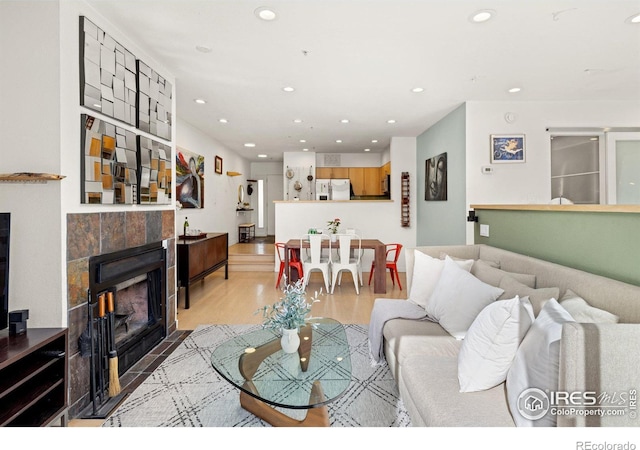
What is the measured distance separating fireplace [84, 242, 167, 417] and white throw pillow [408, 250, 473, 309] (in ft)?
7.64

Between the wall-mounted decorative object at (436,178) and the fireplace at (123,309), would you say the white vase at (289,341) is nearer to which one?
the fireplace at (123,309)

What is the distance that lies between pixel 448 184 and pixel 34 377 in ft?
16.3

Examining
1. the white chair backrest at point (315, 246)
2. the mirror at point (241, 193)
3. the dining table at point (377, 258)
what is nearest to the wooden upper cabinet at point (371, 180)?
the mirror at point (241, 193)

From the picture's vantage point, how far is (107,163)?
7.58 feet

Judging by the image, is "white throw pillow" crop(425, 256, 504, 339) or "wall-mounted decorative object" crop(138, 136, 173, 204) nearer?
"white throw pillow" crop(425, 256, 504, 339)

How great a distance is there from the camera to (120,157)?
2.44m

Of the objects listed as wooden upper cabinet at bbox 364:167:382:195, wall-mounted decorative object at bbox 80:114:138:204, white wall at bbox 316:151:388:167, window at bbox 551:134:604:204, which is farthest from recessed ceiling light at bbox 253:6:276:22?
wooden upper cabinet at bbox 364:167:382:195

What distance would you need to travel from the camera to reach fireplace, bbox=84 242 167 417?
6.99 ft

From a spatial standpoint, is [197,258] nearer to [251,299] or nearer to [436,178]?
[251,299]

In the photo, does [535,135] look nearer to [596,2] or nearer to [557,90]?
[557,90]

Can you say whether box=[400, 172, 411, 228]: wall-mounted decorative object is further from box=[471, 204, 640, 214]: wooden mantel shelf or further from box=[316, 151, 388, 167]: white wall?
box=[471, 204, 640, 214]: wooden mantel shelf

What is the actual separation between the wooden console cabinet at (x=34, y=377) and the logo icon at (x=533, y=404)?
2266mm

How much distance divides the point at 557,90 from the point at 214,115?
453 cm
